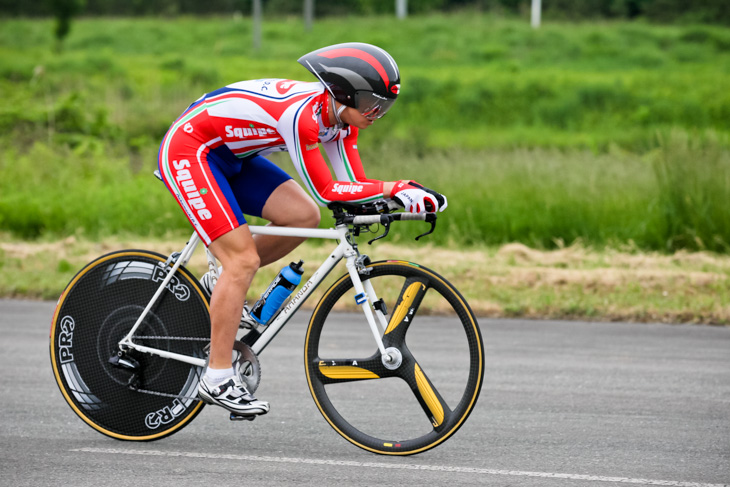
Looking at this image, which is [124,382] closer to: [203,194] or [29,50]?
[203,194]

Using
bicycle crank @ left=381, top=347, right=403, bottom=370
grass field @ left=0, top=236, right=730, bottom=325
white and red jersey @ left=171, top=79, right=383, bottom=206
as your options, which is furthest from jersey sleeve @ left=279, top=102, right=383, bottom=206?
grass field @ left=0, top=236, right=730, bottom=325

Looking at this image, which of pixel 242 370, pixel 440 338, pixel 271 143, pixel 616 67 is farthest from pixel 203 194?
pixel 616 67

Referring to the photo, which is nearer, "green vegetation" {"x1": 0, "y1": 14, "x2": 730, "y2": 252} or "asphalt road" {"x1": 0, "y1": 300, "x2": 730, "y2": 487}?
"asphalt road" {"x1": 0, "y1": 300, "x2": 730, "y2": 487}

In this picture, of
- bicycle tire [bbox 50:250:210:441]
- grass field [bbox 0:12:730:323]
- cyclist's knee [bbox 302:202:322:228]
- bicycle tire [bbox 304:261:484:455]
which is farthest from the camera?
grass field [bbox 0:12:730:323]

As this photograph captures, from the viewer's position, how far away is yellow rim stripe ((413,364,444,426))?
→ 464cm

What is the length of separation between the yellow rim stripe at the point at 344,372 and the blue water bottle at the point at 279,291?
374 millimetres

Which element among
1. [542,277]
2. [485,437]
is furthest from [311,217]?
[542,277]

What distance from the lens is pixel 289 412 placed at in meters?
5.63

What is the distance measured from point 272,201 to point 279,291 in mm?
461

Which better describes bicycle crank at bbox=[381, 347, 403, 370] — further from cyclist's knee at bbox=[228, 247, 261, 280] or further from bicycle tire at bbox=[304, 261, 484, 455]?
cyclist's knee at bbox=[228, 247, 261, 280]

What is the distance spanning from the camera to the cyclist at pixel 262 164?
14.6ft

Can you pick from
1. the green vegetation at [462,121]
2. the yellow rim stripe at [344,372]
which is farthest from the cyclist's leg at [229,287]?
the green vegetation at [462,121]

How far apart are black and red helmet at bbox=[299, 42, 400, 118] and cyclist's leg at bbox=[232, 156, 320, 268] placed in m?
0.65

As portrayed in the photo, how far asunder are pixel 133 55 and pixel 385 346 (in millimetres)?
41024
